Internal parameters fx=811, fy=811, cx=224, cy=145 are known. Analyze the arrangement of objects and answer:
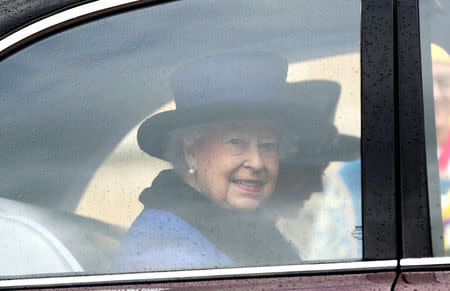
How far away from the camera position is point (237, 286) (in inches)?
77.9

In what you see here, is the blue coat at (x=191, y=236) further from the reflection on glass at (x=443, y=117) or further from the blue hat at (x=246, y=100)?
the reflection on glass at (x=443, y=117)

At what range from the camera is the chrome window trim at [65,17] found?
2035mm

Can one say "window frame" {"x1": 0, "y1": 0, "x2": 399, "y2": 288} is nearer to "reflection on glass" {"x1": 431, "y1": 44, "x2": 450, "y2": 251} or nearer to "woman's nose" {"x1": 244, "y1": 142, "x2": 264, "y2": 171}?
"reflection on glass" {"x1": 431, "y1": 44, "x2": 450, "y2": 251}

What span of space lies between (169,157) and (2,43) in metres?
0.51

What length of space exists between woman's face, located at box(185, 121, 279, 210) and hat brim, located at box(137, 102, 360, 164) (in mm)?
34

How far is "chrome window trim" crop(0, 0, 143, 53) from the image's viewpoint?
2.04 m

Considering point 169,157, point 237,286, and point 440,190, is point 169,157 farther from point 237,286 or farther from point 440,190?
point 440,190

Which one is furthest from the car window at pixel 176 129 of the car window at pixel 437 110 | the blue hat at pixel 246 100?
the car window at pixel 437 110

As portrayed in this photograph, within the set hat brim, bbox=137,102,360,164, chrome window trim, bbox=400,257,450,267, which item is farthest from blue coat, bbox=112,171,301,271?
chrome window trim, bbox=400,257,450,267

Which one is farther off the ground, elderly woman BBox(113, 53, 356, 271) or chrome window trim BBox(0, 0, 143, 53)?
chrome window trim BBox(0, 0, 143, 53)

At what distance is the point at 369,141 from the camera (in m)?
2.00

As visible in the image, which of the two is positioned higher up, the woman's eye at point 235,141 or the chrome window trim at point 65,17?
the chrome window trim at point 65,17

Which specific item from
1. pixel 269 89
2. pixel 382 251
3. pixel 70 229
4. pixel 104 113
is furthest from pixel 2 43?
pixel 382 251

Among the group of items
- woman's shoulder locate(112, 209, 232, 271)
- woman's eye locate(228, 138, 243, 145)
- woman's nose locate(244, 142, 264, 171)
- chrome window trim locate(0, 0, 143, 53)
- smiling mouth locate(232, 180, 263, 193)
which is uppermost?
chrome window trim locate(0, 0, 143, 53)
